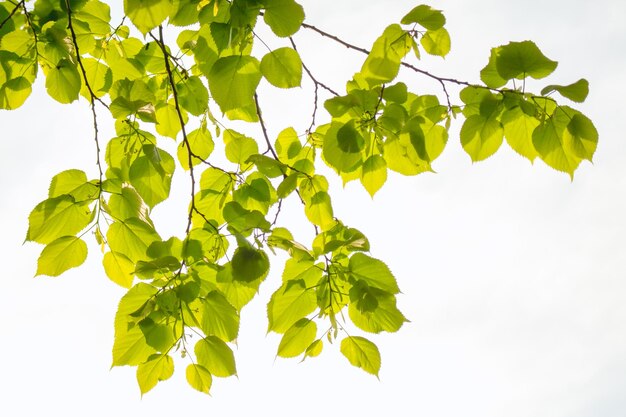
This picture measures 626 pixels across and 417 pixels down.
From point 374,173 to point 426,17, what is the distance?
47cm

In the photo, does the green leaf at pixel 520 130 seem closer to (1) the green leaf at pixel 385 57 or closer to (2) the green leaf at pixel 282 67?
(1) the green leaf at pixel 385 57

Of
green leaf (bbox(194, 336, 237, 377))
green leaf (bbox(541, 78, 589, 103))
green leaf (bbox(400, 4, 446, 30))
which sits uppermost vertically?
green leaf (bbox(400, 4, 446, 30))

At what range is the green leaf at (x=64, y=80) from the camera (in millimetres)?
1606

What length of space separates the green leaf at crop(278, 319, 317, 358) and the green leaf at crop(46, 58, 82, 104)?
920 mm

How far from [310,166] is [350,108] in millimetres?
397

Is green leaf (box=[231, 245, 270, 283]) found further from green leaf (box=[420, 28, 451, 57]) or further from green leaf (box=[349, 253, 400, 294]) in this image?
green leaf (box=[420, 28, 451, 57])

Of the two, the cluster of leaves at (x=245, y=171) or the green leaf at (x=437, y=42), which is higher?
the green leaf at (x=437, y=42)

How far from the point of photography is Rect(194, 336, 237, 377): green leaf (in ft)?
4.28

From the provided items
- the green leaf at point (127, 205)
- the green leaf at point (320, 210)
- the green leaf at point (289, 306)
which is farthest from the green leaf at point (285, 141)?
the green leaf at point (289, 306)

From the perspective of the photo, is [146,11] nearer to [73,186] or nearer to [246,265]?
[246,265]

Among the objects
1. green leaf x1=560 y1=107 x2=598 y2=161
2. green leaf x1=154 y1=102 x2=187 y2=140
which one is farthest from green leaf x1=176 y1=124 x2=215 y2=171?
Result: green leaf x1=560 y1=107 x2=598 y2=161

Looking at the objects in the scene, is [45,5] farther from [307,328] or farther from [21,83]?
[307,328]

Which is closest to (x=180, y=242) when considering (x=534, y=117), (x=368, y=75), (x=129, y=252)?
(x=129, y=252)

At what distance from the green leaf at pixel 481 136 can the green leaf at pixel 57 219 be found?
95 centimetres
